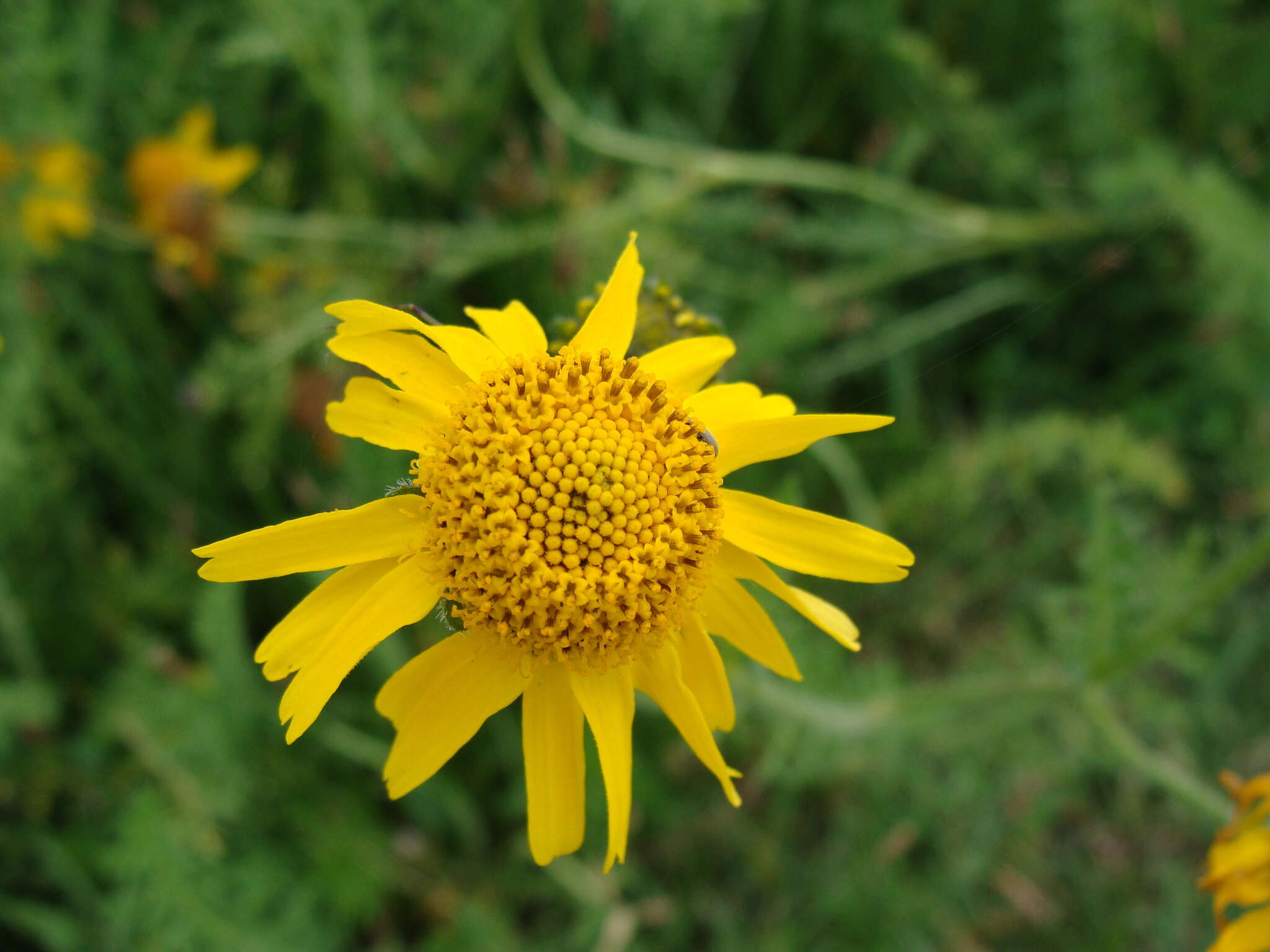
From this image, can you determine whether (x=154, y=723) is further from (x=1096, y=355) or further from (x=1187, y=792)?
(x=1096, y=355)

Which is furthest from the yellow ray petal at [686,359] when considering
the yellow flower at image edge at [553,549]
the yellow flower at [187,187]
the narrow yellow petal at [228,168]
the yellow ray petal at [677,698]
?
the narrow yellow petal at [228,168]

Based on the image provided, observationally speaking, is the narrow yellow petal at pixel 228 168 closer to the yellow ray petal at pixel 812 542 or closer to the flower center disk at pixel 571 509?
the flower center disk at pixel 571 509

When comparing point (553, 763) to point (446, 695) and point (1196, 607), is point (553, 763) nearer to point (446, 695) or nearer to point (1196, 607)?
point (446, 695)

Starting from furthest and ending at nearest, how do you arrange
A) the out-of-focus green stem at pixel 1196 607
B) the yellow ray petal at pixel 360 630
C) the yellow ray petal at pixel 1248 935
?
the out-of-focus green stem at pixel 1196 607 < the yellow ray petal at pixel 1248 935 < the yellow ray petal at pixel 360 630

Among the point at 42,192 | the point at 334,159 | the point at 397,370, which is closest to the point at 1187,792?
the point at 397,370

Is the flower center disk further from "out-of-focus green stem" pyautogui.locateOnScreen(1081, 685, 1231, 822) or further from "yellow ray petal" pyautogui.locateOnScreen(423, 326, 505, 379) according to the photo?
"out-of-focus green stem" pyautogui.locateOnScreen(1081, 685, 1231, 822)

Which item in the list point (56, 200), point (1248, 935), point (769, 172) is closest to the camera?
point (1248, 935)

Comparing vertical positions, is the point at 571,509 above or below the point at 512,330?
below

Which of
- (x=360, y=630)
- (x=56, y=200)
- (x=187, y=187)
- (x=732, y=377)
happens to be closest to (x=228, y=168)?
(x=187, y=187)

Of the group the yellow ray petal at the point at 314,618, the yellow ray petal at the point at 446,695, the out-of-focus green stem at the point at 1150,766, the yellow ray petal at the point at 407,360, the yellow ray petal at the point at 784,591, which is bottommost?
the out-of-focus green stem at the point at 1150,766
